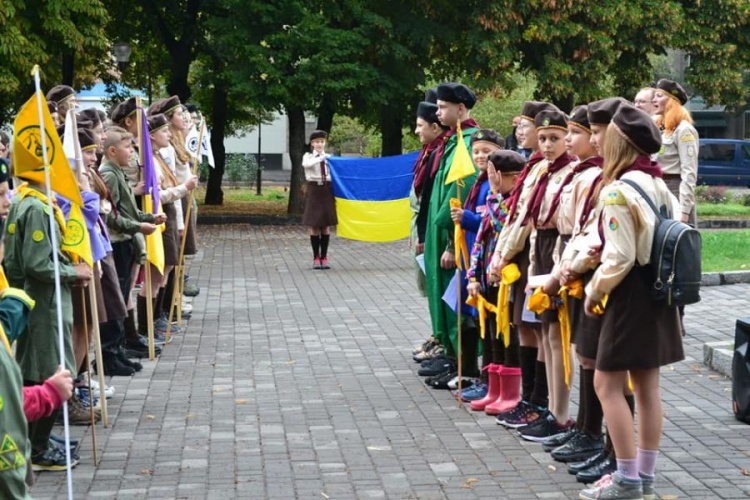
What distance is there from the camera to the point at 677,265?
5914mm

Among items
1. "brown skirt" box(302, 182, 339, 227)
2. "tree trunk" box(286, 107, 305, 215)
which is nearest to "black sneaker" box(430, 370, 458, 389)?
"brown skirt" box(302, 182, 339, 227)

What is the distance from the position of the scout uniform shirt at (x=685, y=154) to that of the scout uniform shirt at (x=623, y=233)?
4860 millimetres

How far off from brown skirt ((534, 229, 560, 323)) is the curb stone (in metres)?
2.90

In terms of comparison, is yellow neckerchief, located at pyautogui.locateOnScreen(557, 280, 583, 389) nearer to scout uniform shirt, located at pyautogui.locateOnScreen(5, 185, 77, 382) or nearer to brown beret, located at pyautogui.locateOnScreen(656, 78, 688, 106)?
scout uniform shirt, located at pyautogui.locateOnScreen(5, 185, 77, 382)

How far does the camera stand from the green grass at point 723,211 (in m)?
32.0

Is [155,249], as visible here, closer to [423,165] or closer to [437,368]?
[423,165]

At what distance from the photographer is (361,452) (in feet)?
24.6

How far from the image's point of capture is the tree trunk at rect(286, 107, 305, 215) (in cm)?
3194

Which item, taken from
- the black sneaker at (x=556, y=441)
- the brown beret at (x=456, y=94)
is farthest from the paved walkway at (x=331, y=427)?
the brown beret at (x=456, y=94)

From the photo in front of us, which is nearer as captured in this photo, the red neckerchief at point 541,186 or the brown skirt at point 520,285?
the red neckerchief at point 541,186

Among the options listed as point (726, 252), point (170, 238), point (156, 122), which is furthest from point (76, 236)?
point (726, 252)

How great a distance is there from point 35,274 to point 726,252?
1432 cm

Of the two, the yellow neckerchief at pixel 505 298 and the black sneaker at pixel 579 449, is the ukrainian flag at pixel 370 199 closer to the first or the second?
the yellow neckerchief at pixel 505 298

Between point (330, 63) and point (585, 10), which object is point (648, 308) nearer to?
point (330, 63)
